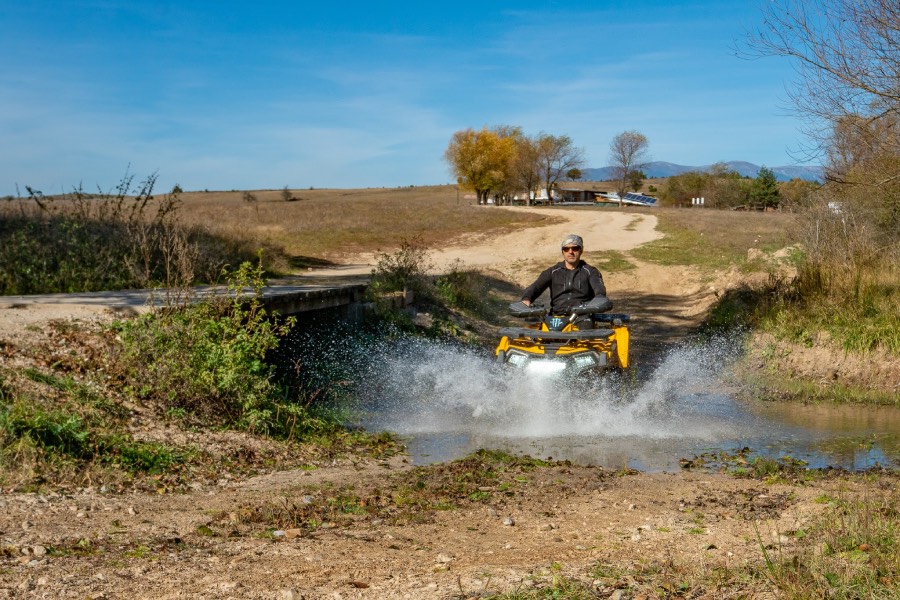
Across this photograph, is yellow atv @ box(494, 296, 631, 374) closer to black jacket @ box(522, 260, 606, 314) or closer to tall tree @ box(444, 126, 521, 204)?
black jacket @ box(522, 260, 606, 314)

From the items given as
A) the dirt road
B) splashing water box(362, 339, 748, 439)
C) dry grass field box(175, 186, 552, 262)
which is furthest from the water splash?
dry grass field box(175, 186, 552, 262)

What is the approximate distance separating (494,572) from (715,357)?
11.0m

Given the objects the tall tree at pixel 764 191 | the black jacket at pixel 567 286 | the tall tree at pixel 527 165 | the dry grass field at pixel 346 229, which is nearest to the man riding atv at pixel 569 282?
the black jacket at pixel 567 286

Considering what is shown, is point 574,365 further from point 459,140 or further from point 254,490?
point 459,140

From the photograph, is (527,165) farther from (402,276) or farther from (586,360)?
(586,360)

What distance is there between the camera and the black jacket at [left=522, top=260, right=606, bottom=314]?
11.3 metres

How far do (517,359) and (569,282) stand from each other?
63.8 inches

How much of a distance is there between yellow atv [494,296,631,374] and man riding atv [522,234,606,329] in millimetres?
528

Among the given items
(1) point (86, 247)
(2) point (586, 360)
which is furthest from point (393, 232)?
(2) point (586, 360)

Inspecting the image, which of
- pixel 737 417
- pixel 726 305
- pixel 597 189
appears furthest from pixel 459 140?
pixel 737 417

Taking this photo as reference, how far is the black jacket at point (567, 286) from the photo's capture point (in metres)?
11.3

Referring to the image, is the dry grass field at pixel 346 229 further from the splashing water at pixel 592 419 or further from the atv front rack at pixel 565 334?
the atv front rack at pixel 565 334

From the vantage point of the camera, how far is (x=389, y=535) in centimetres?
604

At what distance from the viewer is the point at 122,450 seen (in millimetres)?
7949
